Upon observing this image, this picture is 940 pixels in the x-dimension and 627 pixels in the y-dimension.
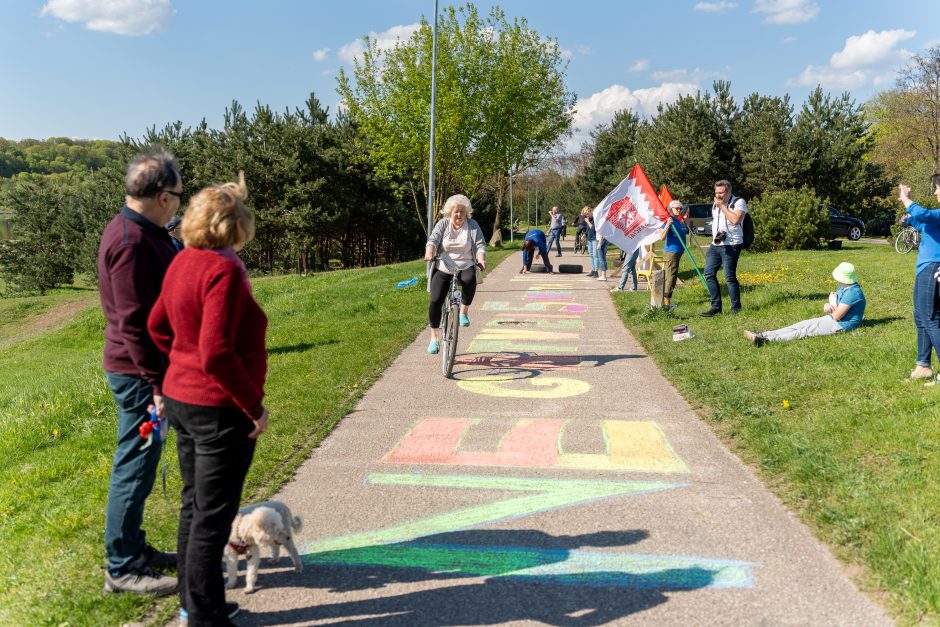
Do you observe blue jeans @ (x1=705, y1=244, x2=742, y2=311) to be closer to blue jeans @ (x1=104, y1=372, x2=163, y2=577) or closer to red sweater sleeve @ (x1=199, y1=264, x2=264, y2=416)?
blue jeans @ (x1=104, y1=372, x2=163, y2=577)

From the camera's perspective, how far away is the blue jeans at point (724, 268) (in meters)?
10.4

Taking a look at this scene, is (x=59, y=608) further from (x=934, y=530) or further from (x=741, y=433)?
(x=741, y=433)

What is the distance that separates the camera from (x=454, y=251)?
774cm

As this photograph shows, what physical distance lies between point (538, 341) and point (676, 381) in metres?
2.79

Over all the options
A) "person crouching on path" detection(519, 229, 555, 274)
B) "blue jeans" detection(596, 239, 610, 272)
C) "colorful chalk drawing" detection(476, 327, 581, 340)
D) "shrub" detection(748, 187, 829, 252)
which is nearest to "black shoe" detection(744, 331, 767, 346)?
"colorful chalk drawing" detection(476, 327, 581, 340)

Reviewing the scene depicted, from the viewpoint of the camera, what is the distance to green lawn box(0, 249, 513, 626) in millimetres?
3217

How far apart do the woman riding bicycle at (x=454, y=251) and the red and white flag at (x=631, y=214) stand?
16.1 feet

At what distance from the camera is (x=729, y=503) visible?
4.17m

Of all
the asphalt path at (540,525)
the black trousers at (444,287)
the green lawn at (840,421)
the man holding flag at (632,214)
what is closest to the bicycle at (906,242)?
the green lawn at (840,421)

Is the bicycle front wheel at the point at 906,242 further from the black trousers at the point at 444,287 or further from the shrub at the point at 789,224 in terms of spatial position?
the black trousers at the point at 444,287

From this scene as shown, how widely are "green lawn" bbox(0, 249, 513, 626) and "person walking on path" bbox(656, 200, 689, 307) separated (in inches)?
162

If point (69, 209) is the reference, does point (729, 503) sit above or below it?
below

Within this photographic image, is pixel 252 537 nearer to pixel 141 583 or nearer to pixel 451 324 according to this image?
pixel 141 583

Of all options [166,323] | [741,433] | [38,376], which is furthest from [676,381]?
[38,376]
